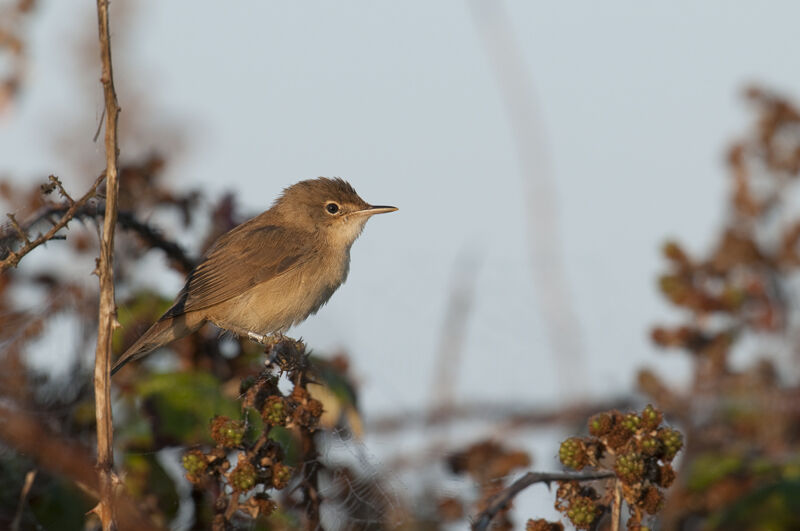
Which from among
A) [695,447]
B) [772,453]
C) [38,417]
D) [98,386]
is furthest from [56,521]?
[772,453]

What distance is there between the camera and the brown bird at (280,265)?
508 centimetres

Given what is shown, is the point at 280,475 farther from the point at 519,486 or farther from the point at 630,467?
the point at 630,467

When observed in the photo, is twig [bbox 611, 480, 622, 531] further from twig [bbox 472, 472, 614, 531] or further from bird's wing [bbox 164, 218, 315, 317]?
bird's wing [bbox 164, 218, 315, 317]

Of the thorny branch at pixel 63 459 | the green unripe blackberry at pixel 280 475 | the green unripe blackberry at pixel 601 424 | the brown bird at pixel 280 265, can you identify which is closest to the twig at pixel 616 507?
the green unripe blackberry at pixel 601 424

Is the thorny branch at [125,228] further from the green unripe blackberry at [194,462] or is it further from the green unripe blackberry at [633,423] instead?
the green unripe blackberry at [633,423]

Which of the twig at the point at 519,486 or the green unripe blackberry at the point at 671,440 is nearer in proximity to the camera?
the twig at the point at 519,486

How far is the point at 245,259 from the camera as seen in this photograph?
17.7 feet

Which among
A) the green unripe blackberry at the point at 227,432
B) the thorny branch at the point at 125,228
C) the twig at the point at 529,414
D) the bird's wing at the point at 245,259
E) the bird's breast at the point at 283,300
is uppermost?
the thorny branch at the point at 125,228

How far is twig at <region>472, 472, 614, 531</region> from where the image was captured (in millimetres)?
2133

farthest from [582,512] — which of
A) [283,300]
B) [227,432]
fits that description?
[283,300]

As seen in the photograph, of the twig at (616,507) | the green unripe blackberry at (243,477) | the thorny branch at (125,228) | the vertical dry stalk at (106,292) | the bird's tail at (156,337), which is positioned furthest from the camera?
the bird's tail at (156,337)

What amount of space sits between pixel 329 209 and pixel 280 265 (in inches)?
24.6

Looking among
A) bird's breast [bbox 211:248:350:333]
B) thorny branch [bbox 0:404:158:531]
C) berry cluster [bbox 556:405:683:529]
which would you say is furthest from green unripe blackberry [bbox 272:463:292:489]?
bird's breast [bbox 211:248:350:333]

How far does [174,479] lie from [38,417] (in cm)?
55
